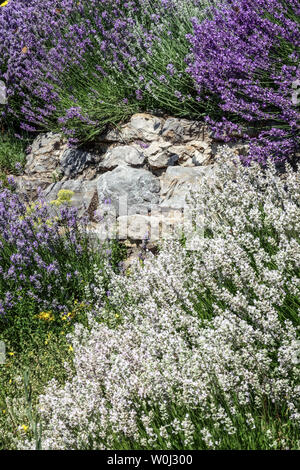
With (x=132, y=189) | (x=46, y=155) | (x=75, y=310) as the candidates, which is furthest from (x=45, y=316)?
(x=46, y=155)

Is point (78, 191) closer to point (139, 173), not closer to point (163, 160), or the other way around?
point (139, 173)

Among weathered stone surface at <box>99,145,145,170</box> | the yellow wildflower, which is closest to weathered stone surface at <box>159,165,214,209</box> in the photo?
weathered stone surface at <box>99,145,145,170</box>

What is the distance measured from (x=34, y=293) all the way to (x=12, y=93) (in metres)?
3.26

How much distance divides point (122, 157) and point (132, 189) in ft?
1.65

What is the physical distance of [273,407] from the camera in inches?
94.6

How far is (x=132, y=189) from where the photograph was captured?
200 inches

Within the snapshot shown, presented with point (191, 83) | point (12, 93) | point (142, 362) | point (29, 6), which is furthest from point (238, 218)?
point (29, 6)

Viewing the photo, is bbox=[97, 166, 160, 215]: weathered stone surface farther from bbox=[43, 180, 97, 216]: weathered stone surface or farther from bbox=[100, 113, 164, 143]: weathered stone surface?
bbox=[100, 113, 164, 143]: weathered stone surface

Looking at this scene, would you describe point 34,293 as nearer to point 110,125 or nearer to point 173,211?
point 173,211

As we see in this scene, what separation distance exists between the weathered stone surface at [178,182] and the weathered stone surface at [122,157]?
0.36 meters

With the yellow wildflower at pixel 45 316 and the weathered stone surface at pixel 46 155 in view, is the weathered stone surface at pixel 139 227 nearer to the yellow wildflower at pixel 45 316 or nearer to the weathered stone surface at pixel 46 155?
the yellow wildflower at pixel 45 316

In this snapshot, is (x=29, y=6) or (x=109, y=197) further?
(x=29, y=6)

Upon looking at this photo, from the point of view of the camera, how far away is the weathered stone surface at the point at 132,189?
5.04 m

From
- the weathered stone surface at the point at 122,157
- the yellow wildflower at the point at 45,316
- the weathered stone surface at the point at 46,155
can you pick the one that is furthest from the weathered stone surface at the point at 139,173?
the yellow wildflower at the point at 45,316
